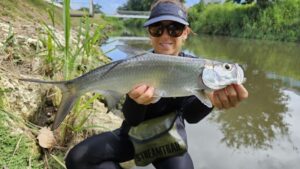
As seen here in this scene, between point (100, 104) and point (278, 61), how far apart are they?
1011cm

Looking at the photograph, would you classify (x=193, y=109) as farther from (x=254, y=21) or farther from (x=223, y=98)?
(x=254, y=21)

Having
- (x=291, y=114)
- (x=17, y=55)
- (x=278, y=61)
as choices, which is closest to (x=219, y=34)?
(x=278, y=61)

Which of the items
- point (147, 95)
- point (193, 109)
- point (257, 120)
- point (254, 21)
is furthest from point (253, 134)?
point (254, 21)

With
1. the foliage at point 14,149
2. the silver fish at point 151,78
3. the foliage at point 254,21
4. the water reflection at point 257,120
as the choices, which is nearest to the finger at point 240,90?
the silver fish at point 151,78

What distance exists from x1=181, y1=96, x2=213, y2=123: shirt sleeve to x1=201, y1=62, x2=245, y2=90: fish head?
0.57m

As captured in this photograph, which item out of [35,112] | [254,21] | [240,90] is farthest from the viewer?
[254,21]

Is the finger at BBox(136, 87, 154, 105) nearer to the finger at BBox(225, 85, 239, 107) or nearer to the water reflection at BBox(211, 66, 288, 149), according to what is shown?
the finger at BBox(225, 85, 239, 107)

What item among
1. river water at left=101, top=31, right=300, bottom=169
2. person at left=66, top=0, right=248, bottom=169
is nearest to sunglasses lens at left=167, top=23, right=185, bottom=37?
person at left=66, top=0, right=248, bottom=169

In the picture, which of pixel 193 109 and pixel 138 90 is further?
pixel 193 109

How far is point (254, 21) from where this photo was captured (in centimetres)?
2858

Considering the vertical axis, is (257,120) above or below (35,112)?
below

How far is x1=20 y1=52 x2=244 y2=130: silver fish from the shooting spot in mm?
2289

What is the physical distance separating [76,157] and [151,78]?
3.14 feet

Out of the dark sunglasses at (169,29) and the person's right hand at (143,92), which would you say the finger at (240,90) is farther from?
the dark sunglasses at (169,29)
